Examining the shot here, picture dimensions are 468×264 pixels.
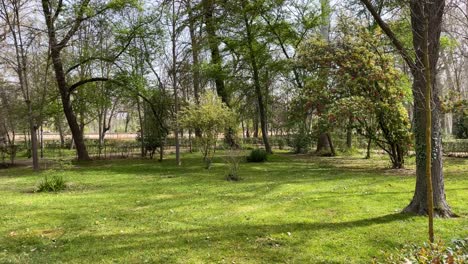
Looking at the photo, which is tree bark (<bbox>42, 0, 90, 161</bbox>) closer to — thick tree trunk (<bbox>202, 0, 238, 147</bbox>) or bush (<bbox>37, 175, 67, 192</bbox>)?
thick tree trunk (<bbox>202, 0, 238, 147</bbox>)

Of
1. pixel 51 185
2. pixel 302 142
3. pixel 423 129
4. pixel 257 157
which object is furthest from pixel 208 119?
pixel 423 129

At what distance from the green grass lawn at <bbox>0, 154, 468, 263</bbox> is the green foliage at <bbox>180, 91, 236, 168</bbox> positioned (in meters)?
4.03

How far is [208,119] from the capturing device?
14586 millimetres

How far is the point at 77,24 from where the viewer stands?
58.2 feet

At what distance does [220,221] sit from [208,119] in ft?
27.5

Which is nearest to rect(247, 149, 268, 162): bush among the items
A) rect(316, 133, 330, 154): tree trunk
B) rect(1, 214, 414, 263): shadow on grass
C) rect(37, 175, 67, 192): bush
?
rect(316, 133, 330, 154): tree trunk

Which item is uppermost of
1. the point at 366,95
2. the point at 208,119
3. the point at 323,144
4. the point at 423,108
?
the point at 366,95

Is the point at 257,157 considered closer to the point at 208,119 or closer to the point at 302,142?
the point at 208,119

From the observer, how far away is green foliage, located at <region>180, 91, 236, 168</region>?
14.6 m

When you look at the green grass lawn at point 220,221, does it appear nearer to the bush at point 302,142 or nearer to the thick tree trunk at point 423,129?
the thick tree trunk at point 423,129

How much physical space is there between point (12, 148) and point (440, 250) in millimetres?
19917

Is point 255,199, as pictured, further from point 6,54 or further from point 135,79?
point 6,54

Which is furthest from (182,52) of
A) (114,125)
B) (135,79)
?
(114,125)

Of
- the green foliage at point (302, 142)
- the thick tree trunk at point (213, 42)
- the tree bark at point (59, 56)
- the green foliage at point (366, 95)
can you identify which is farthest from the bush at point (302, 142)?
the tree bark at point (59, 56)
